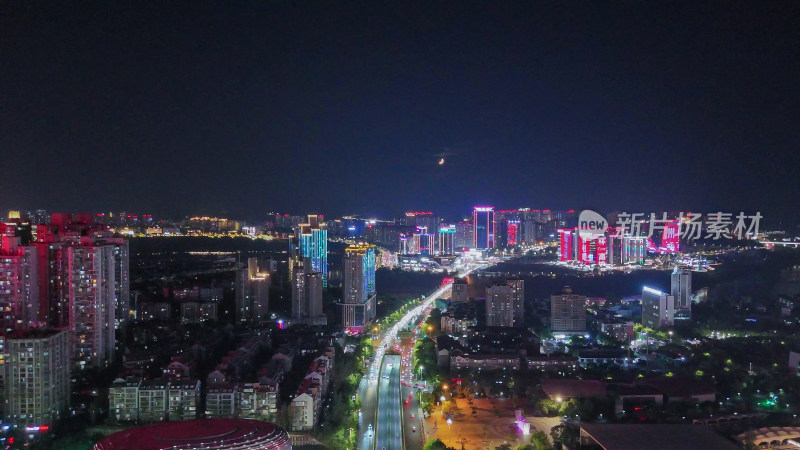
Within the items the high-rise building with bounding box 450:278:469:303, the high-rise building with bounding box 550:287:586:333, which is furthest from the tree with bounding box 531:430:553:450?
the high-rise building with bounding box 450:278:469:303

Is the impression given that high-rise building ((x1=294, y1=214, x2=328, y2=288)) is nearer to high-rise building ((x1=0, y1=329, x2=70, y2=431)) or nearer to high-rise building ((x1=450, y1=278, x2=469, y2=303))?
high-rise building ((x1=450, y1=278, x2=469, y2=303))

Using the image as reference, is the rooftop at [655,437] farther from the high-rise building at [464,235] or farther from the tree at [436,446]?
the high-rise building at [464,235]

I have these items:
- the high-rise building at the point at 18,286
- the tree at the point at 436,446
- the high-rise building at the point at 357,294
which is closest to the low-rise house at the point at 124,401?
the high-rise building at the point at 18,286

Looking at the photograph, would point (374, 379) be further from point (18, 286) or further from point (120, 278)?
point (18, 286)

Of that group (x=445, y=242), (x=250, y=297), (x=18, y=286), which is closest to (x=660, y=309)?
(x=250, y=297)

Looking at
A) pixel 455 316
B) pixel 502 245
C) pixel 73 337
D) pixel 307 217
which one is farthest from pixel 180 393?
pixel 502 245

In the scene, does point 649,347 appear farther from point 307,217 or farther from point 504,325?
point 307,217
